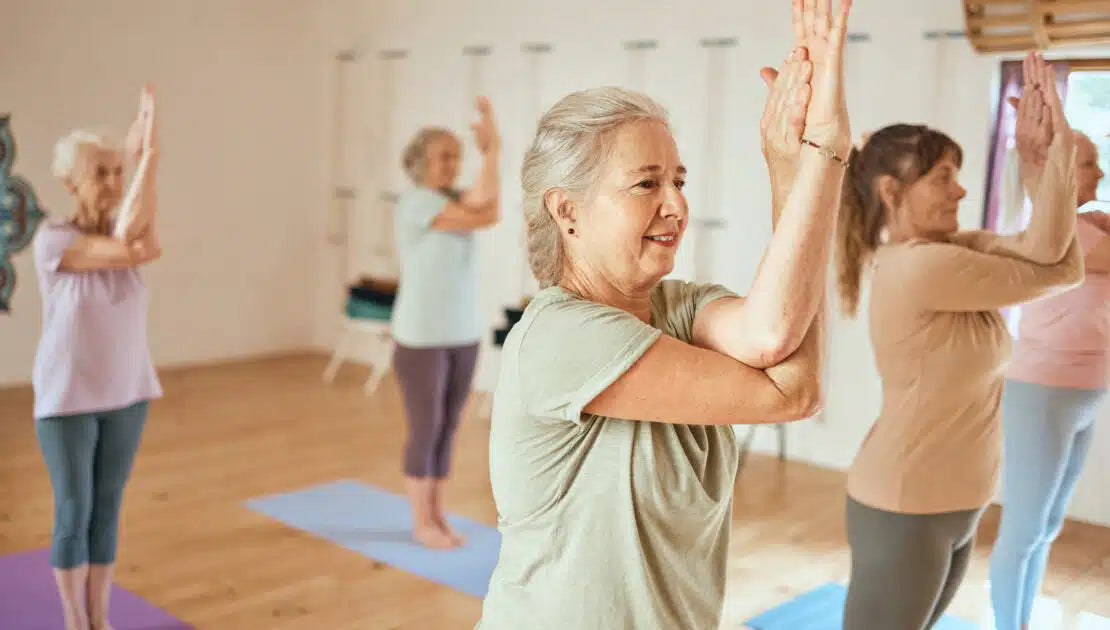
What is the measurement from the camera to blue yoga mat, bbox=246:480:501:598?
3.98 m

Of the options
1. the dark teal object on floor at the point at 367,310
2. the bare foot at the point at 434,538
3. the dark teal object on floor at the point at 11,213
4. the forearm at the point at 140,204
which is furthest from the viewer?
the dark teal object on floor at the point at 367,310

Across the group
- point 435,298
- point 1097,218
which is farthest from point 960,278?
point 435,298

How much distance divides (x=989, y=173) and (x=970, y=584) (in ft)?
6.09

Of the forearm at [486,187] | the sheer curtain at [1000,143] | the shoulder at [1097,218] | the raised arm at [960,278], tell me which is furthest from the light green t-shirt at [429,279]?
the sheer curtain at [1000,143]

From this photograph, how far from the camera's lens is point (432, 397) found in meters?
4.17

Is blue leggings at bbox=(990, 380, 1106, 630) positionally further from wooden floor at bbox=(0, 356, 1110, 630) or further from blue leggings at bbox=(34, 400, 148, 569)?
blue leggings at bbox=(34, 400, 148, 569)

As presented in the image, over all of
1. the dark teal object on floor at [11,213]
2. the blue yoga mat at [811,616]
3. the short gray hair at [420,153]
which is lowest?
the blue yoga mat at [811,616]

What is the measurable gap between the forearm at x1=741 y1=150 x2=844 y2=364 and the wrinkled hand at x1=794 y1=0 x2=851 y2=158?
0.03 meters

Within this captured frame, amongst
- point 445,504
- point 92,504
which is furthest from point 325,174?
point 92,504

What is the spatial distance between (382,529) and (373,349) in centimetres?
352

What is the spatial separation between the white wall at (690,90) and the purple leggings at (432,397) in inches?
78.6

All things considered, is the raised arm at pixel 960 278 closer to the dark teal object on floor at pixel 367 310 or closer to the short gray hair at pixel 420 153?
the short gray hair at pixel 420 153

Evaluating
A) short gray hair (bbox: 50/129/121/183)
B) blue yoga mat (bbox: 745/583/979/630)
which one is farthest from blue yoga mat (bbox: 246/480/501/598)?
short gray hair (bbox: 50/129/121/183)

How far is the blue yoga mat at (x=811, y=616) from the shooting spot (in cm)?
355
